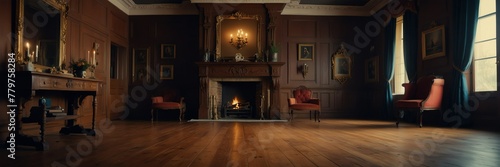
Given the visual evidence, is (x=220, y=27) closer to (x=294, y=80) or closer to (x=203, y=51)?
(x=203, y=51)

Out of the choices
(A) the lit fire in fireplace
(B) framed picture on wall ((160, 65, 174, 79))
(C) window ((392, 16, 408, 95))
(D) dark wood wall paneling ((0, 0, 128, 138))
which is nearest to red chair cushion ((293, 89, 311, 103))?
(A) the lit fire in fireplace

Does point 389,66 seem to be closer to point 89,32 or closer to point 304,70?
point 304,70

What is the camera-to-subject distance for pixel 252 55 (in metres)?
9.41

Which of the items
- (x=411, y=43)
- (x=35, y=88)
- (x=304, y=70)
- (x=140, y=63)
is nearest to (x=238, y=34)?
(x=304, y=70)

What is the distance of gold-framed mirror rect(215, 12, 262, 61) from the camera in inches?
370

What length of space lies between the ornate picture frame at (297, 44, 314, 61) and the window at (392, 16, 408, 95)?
217cm

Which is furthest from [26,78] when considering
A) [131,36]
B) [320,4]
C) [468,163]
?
[320,4]

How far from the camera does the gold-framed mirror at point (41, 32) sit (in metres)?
4.98

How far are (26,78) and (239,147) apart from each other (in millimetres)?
2356

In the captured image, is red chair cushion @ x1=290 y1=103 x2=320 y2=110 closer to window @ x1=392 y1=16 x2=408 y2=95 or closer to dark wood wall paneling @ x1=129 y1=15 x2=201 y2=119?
window @ x1=392 y1=16 x2=408 y2=95

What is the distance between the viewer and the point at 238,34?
30.8ft

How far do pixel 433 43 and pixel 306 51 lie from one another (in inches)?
137

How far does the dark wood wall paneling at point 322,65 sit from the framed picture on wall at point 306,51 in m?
0.09

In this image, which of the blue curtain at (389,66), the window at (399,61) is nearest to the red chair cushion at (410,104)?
the blue curtain at (389,66)
